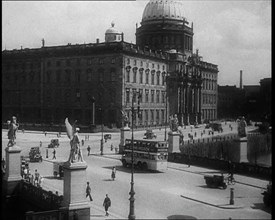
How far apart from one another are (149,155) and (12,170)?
1056 cm

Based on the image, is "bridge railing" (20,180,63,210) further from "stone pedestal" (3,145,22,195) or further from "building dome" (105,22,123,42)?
"building dome" (105,22,123,42)

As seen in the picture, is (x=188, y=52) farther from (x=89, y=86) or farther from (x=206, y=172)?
(x=206, y=172)

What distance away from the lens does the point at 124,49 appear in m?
62.0

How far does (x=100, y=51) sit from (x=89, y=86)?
5922 mm

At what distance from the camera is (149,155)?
30.3 m

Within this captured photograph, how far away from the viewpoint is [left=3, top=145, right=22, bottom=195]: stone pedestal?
23969 millimetres

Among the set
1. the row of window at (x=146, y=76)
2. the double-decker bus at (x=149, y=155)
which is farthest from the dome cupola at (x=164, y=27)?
the double-decker bus at (x=149, y=155)

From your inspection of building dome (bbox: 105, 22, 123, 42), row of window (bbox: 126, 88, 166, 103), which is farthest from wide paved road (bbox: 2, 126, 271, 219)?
building dome (bbox: 105, 22, 123, 42)

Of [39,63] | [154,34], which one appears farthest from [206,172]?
[154,34]

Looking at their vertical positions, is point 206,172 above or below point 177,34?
below

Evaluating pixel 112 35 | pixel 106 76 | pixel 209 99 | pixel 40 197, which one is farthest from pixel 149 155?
pixel 209 99

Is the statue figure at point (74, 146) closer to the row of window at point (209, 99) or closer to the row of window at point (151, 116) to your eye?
the row of window at point (151, 116)

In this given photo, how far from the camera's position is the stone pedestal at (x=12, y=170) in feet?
78.6

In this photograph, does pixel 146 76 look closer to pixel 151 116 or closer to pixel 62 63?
pixel 151 116
